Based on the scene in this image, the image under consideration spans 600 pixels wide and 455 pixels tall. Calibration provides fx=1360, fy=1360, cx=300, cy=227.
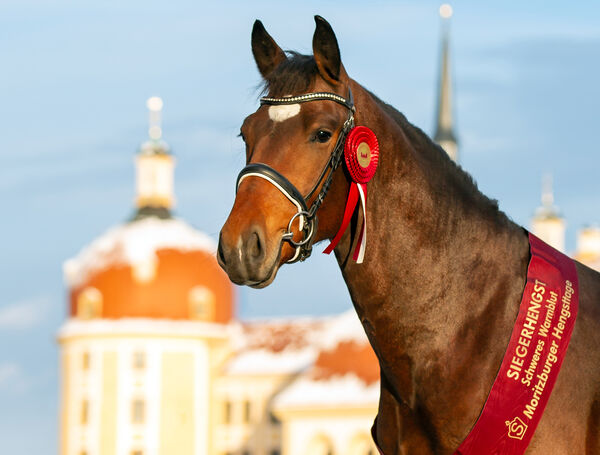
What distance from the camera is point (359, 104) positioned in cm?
469

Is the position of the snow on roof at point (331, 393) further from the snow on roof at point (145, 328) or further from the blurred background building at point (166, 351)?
the snow on roof at point (145, 328)

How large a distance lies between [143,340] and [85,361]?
10.2 ft

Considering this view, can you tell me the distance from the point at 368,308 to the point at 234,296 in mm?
62999

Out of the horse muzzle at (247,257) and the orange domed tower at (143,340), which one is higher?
the orange domed tower at (143,340)

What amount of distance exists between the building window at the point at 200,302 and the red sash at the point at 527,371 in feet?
199

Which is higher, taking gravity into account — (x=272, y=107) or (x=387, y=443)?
(x=272, y=107)

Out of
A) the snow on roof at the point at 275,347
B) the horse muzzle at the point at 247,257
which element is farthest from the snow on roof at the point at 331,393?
the horse muzzle at the point at 247,257

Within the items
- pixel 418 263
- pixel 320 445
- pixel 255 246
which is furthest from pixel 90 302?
pixel 255 246

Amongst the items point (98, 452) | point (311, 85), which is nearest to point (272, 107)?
point (311, 85)

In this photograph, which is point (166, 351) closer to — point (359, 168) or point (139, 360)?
point (139, 360)

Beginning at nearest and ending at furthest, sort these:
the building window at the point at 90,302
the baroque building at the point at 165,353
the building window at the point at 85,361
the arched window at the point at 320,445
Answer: the arched window at the point at 320,445 → the baroque building at the point at 165,353 → the building window at the point at 85,361 → the building window at the point at 90,302

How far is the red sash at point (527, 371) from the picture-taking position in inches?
180

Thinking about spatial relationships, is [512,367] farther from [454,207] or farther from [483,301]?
[454,207]

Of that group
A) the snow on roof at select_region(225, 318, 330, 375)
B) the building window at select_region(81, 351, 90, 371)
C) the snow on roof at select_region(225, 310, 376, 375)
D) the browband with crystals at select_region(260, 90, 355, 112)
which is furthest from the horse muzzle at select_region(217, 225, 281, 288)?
the building window at select_region(81, 351, 90, 371)
